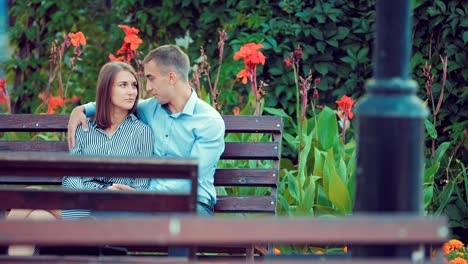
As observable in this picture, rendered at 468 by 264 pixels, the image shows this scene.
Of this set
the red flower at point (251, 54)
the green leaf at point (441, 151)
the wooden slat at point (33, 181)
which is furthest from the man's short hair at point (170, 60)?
the green leaf at point (441, 151)

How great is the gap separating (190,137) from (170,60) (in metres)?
0.40

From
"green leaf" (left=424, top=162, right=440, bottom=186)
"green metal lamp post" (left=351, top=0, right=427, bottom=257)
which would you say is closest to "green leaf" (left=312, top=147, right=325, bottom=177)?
"green leaf" (left=424, top=162, right=440, bottom=186)

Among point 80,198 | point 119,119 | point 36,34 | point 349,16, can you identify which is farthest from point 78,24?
point 80,198

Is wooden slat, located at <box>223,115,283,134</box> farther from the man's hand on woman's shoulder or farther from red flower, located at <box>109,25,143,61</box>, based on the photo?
red flower, located at <box>109,25,143,61</box>

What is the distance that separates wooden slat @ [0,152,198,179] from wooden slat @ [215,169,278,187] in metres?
1.68

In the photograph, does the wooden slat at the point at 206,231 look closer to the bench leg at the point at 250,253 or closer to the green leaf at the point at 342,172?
the bench leg at the point at 250,253

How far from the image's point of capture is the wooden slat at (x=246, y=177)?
4984 millimetres

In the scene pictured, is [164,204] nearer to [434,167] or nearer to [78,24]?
[434,167]

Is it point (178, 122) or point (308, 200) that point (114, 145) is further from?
point (308, 200)

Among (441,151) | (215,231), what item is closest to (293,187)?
(441,151)

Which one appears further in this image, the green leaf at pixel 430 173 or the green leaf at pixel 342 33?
the green leaf at pixel 342 33

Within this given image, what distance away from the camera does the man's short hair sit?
5031 millimetres

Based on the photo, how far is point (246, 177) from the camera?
5.00m

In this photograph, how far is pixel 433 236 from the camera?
2.54 meters
